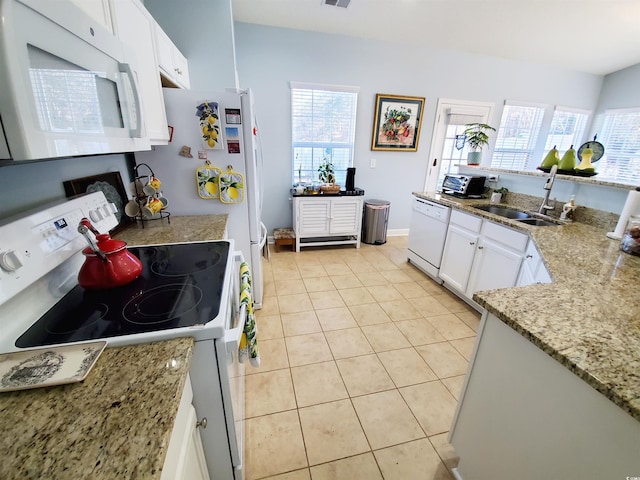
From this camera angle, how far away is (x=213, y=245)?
1.40 metres

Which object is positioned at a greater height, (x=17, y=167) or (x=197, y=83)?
(x=197, y=83)

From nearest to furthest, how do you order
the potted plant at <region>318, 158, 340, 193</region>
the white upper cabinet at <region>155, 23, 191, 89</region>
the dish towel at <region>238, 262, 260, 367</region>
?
the dish towel at <region>238, 262, 260, 367</region> → the white upper cabinet at <region>155, 23, 191, 89</region> → the potted plant at <region>318, 158, 340, 193</region>

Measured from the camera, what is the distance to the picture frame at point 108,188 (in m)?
1.17

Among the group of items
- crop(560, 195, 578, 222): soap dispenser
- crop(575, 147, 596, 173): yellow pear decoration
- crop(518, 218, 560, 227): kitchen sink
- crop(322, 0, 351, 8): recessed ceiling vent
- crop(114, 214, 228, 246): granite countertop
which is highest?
crop(322, 0, 351, 8): recessed ceiling vent

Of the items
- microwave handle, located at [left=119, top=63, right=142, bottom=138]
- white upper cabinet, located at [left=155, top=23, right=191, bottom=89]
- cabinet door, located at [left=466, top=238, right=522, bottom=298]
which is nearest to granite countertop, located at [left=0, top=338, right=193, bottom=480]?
microwave handle, located at [left=119, top=63, right=142, bottom=138]

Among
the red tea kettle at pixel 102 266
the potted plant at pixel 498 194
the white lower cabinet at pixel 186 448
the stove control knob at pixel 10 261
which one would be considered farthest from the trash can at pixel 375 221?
the stove control knob at pixel 10 261

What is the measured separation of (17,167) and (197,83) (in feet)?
6.55

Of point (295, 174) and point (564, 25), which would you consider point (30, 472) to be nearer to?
point (295, 174)

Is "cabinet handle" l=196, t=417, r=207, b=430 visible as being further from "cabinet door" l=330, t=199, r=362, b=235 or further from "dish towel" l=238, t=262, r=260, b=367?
"cabinet door" l=330, t=199, r=362, b=235

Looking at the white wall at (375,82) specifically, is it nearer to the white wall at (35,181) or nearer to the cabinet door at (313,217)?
the cabinet door at (313,217)

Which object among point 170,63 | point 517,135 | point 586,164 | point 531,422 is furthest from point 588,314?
point 517,135

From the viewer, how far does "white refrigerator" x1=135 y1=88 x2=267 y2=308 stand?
183cm

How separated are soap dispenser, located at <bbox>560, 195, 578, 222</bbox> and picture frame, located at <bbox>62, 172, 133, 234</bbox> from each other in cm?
301

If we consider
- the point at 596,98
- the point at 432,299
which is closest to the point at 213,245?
the point at 432,299
